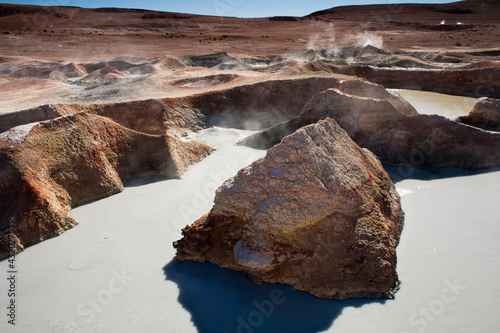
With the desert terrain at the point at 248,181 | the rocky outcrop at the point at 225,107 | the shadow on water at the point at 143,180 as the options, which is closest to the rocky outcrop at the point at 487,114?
the desert terrain at the point at 248,181

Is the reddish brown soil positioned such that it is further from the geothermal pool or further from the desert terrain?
the geothermal pool

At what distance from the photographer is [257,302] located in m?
2.68

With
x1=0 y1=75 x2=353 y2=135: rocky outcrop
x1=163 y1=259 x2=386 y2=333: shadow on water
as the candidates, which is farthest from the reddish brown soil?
x1=163 y1=259 x2=386 y2=333: shadow on water

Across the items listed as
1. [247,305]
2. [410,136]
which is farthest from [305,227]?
[410,136]

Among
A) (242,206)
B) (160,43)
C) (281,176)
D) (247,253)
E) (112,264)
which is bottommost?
(112,264)

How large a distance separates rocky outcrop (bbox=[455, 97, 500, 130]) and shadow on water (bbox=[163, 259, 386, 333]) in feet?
21.7

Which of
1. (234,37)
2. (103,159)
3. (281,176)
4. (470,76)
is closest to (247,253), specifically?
(281,176)

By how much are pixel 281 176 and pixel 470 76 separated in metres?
11.2

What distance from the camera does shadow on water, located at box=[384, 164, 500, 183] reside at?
494 cm

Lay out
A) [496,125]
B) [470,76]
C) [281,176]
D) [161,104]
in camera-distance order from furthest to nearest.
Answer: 1. [470,76]
2. [161,104]
3. [496,125]
4. [281,176]

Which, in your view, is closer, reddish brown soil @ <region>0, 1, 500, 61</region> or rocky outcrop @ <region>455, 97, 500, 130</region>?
rocky outcrop @ <region>455, 97, 500, 130</region>

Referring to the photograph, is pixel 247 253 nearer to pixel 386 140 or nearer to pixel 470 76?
pixel 386 140

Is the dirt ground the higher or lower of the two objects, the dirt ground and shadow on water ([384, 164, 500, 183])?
the higher

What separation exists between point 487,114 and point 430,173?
3.57 m
